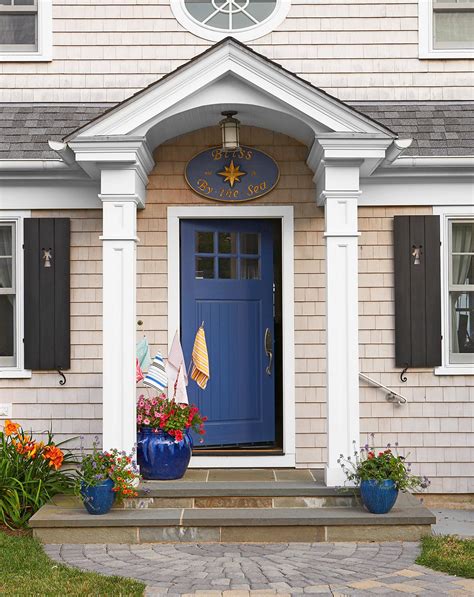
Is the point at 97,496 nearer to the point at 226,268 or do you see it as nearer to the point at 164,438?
the point at 164,438

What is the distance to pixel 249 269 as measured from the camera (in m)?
7.91

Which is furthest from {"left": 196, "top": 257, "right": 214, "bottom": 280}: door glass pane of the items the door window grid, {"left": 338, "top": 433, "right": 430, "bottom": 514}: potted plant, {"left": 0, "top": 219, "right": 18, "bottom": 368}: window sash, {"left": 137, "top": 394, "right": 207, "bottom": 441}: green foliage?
{"left": 338, "top": 433, "right": 430, "bottom": 514}: potted plant

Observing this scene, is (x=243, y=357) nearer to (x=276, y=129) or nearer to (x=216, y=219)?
(x=216, y=219)

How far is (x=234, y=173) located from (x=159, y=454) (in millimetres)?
2585

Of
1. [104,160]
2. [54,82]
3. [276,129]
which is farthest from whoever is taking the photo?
[54,82]

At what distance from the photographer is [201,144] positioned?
7.73 metres

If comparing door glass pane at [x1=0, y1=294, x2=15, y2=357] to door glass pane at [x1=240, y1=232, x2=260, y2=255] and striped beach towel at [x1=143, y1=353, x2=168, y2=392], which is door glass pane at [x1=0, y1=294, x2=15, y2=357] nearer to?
striped beach towel at [x1=143, y1=353, x2=168, y2=392]

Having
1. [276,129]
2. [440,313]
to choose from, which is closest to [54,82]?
[276,129]

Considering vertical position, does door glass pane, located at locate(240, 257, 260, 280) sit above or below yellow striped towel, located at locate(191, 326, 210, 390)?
above

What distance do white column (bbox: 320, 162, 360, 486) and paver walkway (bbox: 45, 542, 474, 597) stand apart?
0.86 meters

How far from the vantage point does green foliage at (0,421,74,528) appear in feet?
21.7

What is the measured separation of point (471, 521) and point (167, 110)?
4.10m

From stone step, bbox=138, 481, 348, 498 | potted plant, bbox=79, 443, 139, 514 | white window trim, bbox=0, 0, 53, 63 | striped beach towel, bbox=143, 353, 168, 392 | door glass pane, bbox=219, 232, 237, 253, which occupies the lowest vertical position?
stone step, bbox=138, 481, 348, 498

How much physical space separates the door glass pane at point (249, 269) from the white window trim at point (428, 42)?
2.48m
